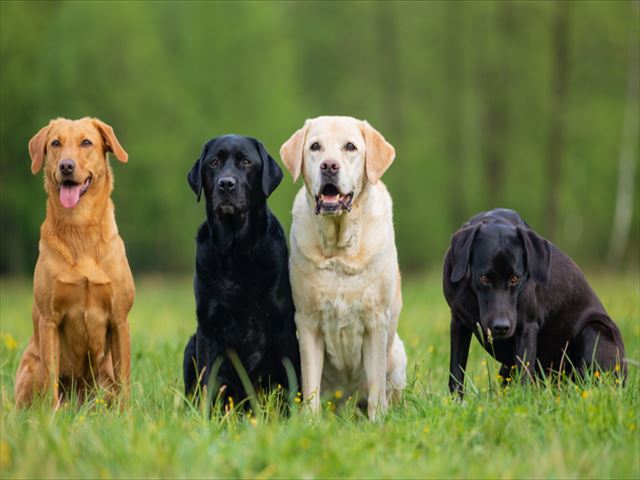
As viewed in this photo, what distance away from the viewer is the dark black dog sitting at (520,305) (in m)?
5.16

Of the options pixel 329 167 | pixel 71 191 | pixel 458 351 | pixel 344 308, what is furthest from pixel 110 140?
pixel 458 351

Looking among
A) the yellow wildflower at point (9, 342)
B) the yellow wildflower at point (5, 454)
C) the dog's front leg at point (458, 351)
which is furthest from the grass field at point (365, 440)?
the yellow wildflower at point (9, 342)

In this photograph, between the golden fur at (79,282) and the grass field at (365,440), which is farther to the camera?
the golden fur at (79,282)

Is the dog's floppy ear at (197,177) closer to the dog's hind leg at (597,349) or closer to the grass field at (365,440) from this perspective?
the grass field at (365,440)

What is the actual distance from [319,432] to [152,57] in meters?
19.2

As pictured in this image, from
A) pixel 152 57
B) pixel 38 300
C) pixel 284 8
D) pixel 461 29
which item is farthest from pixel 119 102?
pixel 38 300

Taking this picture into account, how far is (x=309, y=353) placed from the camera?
5504 millimetres

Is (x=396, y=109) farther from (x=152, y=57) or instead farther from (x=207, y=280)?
(x=207, y=280)

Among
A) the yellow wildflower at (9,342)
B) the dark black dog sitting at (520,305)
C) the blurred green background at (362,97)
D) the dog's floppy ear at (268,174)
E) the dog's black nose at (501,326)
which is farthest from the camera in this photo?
the blurred green background at (362,97)

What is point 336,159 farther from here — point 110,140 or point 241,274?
point 110,140

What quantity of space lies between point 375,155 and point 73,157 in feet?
6.32

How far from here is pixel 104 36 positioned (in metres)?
21.2

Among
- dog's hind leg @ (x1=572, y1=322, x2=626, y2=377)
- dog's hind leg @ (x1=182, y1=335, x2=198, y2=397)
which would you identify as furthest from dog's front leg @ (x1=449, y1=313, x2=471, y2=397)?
dog's hind leg @ (x1=182, y1=335, x2=198, y2=397)

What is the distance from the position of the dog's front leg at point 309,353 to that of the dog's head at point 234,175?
81 centimetres
